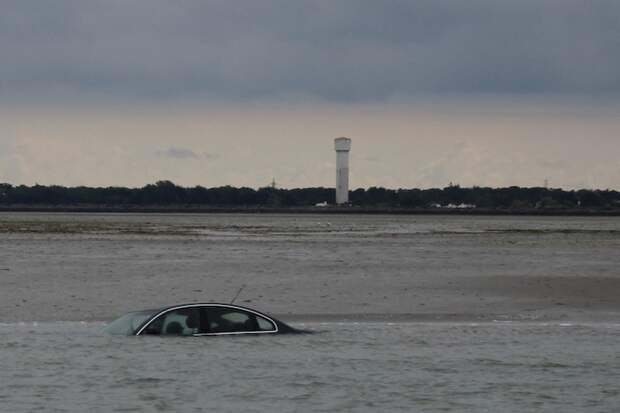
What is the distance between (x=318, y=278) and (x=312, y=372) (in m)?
29.4

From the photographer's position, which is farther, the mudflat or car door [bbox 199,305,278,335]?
the mudflat

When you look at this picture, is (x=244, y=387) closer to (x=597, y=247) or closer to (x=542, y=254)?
(x=542, y=254)

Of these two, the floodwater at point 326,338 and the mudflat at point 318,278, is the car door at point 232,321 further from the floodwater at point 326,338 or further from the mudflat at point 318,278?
the mudflat at point 318,278

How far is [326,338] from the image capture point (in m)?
36.4


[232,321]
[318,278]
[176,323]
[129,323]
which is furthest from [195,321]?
[318,278]

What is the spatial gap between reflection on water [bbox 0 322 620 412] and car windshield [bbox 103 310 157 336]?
0.24 metres

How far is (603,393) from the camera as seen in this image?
28234mm

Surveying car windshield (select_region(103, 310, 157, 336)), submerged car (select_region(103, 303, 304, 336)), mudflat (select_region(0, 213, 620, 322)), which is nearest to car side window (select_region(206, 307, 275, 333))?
submerged car (select_region(103, 303, 304, 336))

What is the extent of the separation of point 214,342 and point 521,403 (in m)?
8.43

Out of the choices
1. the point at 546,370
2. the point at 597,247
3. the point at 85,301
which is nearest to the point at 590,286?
the point at 85,301

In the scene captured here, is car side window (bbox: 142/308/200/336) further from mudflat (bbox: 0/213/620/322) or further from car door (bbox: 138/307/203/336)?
mudflat (bbox: 0/213/620/322)

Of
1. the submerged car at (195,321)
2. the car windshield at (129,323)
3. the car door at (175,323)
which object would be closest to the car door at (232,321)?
the submerged car at (195,321)

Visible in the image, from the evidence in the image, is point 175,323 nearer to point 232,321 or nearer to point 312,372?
point 232,321

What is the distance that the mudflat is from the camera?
46.2 metres
